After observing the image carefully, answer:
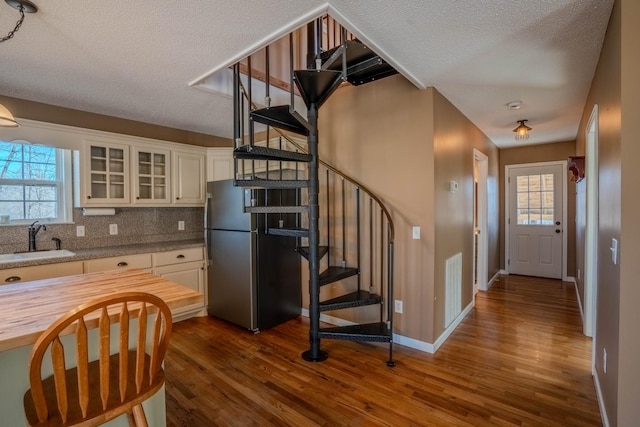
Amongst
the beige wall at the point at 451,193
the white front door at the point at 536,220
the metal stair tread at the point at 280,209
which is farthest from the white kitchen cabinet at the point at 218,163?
the white front door at the point at 536,220

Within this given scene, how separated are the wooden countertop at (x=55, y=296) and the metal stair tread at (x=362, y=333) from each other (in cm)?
149

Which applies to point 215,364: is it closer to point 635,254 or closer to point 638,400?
point 638,400

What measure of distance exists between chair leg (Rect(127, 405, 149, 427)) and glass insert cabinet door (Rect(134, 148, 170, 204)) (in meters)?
2.81

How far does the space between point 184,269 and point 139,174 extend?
1.21 meters

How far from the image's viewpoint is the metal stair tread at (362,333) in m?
2.61

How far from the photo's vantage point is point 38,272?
2633mm

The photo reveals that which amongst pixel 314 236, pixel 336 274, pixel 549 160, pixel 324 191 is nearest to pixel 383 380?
pixel 336 274

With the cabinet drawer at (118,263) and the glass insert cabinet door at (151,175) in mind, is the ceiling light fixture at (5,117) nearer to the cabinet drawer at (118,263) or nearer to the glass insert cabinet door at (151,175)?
the cabinet drawer at (118,263)

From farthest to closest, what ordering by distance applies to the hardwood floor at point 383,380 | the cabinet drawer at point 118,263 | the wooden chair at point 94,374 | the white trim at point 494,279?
1. the white trim at point 494,279
2. the cabinet drawer at point 118,263
3. the hardwood floor at point 383,380
4. the wooden chair at point 94,374

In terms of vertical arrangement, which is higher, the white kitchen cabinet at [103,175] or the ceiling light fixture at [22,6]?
the ceiling light fixture at [22,6]

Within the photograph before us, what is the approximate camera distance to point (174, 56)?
224cm

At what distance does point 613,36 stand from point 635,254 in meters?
1.19

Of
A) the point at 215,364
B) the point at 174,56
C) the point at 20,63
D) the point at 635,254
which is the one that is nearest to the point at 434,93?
the point at 635,254

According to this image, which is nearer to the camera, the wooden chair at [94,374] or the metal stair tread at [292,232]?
the wooden chair at [94,374]
